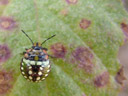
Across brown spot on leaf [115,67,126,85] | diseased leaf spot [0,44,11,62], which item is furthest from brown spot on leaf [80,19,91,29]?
diseased leaf spot [0,44,11,62]

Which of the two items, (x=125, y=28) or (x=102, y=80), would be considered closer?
(x=102, y=80)

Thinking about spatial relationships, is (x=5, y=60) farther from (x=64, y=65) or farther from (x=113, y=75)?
(x=113, y=75)

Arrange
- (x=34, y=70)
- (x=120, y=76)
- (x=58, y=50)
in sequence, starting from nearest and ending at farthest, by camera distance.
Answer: (x=34, y=70)
(x=58, y=50)
(x=120, y=76)

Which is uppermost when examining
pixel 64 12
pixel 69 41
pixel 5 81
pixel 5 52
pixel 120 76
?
pixel 64 12

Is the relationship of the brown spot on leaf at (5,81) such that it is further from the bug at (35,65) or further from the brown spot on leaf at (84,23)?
the brown spot on leaf at (84,23)

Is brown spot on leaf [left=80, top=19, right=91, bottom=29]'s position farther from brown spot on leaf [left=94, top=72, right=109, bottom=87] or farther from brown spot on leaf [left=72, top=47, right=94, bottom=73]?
brown spot on leaf [left=94, top=72, right=109, bottom=87]

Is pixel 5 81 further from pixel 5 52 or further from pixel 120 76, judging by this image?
pixel 120 76

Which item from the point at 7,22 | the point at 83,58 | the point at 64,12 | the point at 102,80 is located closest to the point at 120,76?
the point at 102,80
